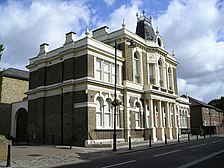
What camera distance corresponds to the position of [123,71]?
30219mm

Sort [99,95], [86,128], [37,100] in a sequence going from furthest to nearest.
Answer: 1. [37,100]
2. [99,95]
3. [86,128]

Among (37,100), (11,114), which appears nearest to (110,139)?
(37,100)

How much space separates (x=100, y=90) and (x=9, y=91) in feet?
60.8

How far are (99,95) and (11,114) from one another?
16073mm

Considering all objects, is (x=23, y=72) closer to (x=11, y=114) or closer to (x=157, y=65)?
(x=11, y=114)

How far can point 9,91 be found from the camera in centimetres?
3847

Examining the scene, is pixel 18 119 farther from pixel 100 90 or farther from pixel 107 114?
pixel 100 90

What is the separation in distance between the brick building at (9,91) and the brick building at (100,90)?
20.2ft

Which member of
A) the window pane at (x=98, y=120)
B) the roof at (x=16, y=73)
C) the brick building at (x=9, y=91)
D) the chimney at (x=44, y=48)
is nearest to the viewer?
the window pane at (x=98, y=120)

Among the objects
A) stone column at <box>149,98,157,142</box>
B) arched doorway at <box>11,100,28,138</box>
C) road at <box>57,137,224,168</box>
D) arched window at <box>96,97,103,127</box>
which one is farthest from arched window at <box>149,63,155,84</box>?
road at <box>57,137,224,168</box>

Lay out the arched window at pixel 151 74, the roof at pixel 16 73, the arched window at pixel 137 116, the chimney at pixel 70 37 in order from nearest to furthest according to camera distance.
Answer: the chimney at pixel 70 37
the arched window at pixel 137 116
the arched window at pixel 151 74
the roof at pixel 16 73

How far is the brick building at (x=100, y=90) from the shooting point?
2548 cm

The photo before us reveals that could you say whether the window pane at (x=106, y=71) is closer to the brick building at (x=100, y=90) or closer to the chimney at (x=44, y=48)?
the brick building at (x=100, y=90)

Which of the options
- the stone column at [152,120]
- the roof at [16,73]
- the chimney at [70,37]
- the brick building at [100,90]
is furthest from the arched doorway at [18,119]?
the stone column at [152,120]
